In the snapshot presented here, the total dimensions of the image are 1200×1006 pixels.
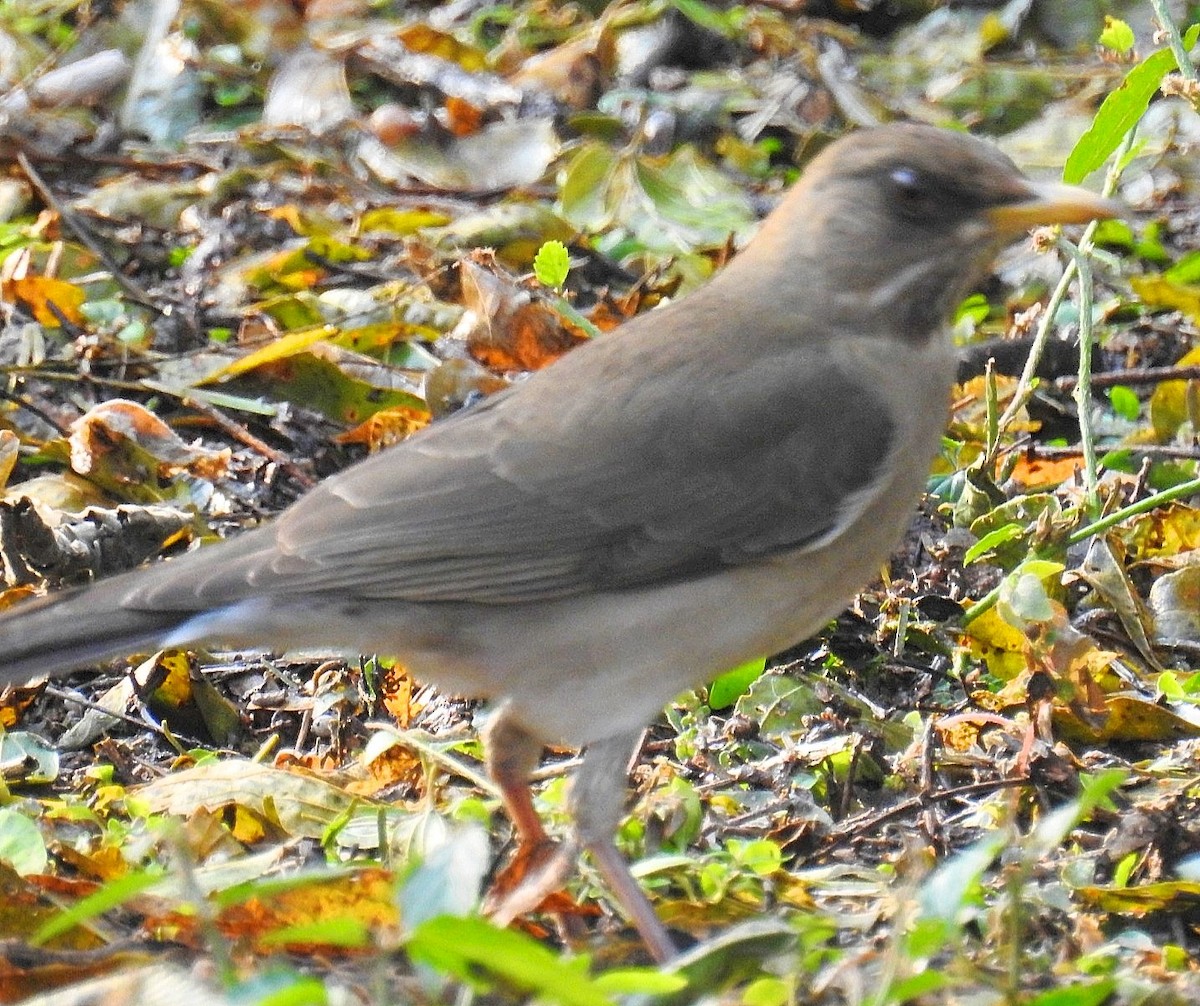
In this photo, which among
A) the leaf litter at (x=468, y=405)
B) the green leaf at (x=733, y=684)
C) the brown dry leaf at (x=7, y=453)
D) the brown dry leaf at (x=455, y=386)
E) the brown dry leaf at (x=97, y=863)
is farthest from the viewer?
the brown dry leaf at (x=455, y=386)

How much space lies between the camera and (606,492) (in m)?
4.53

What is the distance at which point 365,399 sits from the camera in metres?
6.57

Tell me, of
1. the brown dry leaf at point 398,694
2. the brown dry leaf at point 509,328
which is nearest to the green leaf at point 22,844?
the brown dry leaf at point 398,694

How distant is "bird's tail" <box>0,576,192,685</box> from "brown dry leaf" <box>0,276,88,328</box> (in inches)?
118

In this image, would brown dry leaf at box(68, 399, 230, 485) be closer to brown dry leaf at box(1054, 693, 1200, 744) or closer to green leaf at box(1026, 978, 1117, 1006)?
brown dry leaf at box(1054, 693, 1200, 744)

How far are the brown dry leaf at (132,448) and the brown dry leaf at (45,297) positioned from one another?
82 cm

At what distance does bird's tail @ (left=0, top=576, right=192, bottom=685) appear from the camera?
13.6ft

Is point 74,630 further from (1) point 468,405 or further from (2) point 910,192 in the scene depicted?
(2) point 910,192

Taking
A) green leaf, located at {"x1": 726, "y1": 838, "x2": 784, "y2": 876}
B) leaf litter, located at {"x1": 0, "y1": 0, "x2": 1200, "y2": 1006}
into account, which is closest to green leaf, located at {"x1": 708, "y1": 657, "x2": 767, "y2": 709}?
leaf litter, located at {"x1": 0, "y1": 0, "x2": 1200, "y2": 1006}

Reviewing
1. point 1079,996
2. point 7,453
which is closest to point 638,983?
point 1079,996

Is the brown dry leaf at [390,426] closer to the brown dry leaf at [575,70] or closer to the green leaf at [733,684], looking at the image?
the green leaf at [733,684]

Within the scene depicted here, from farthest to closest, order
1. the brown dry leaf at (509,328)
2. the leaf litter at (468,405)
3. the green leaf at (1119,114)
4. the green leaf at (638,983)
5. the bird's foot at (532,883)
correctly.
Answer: the brown dry leaf at (509,328) → the green leaf at (1119,114) → the bird's foot at (532,883) → the leaf litter at (468,405) → the green leaf at (638,983)

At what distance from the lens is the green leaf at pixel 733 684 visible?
16.9ft

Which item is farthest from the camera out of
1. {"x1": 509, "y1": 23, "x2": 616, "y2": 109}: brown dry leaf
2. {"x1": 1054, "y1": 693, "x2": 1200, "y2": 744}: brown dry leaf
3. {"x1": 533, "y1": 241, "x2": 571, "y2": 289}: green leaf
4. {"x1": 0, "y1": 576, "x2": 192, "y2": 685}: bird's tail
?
{"x1": 509, "y1": 23, "x2": 616, "y2": 109}: brown dry leaf
